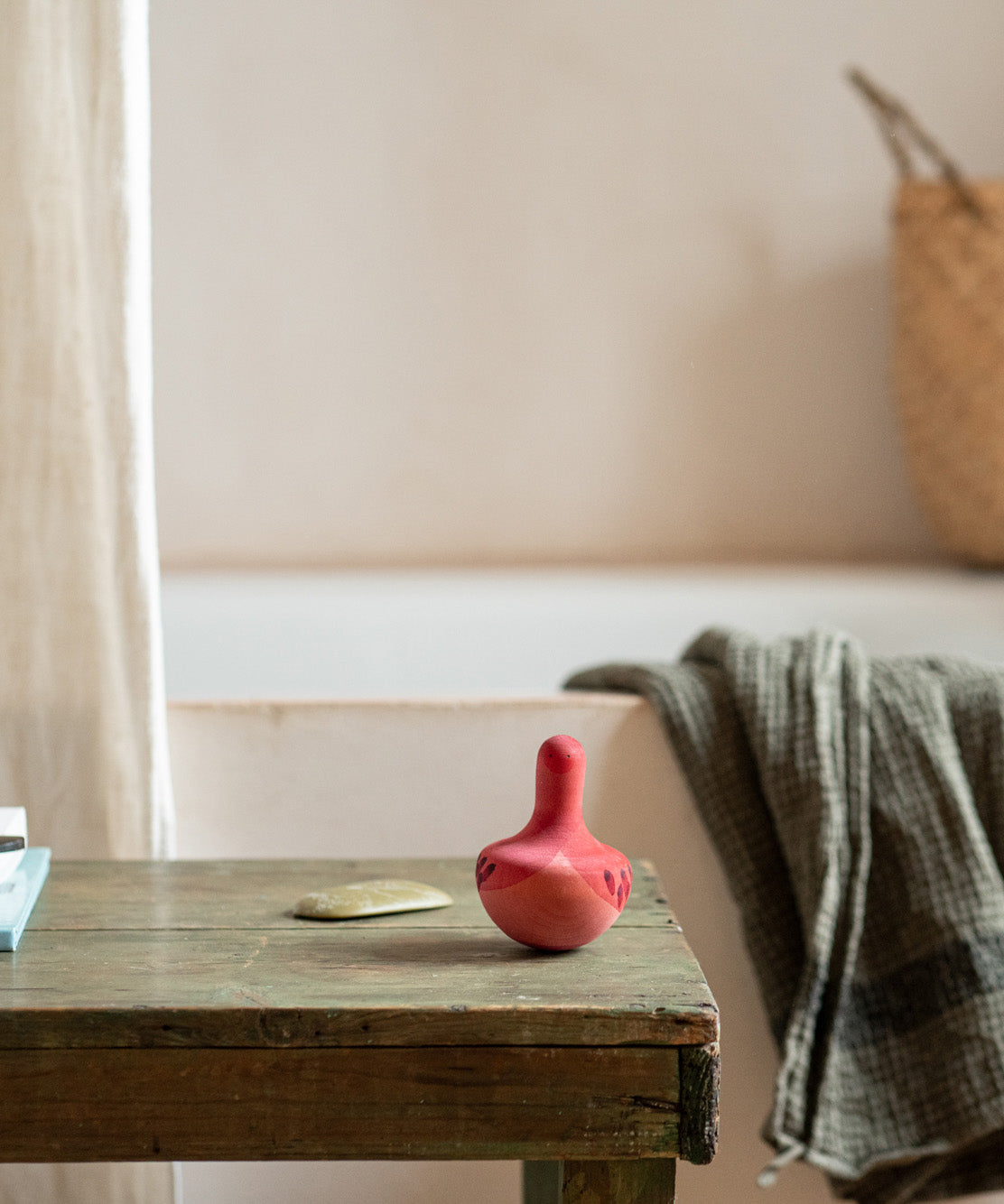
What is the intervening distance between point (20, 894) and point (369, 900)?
0.20m

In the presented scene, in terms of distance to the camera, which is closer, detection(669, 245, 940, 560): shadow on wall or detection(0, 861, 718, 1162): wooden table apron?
detection(0, 861, 718, 1162): wooden table apron

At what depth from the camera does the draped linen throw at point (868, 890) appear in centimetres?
94

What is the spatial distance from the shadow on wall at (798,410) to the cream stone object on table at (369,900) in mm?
1322

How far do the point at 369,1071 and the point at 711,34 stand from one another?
5.75 feet

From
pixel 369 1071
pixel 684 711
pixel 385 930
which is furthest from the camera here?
pixel 684 711

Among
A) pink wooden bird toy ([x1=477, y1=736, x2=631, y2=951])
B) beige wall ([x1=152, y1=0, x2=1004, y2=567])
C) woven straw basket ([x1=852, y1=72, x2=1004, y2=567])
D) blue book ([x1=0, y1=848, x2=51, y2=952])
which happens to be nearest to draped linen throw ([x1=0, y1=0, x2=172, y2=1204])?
blue book ([x1=0, y1=848, x2=51, y2=952])

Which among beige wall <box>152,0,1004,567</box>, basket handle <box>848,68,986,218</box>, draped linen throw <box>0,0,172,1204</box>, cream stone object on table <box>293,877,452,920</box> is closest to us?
cream stone object on table <box>293,877,452,920</box>

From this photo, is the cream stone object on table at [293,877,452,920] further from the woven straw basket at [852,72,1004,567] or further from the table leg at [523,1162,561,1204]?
the woven straw basket at [852,72,1004,567]

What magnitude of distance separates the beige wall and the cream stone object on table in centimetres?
123

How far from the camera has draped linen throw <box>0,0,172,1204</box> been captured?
0.89 m

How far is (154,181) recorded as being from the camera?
1.91m

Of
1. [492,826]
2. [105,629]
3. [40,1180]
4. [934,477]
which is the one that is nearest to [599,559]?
[934,477]

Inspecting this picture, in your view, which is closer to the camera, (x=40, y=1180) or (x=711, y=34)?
(x=40, y=1180)

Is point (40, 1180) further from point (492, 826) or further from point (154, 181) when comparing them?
point (154, 181)
